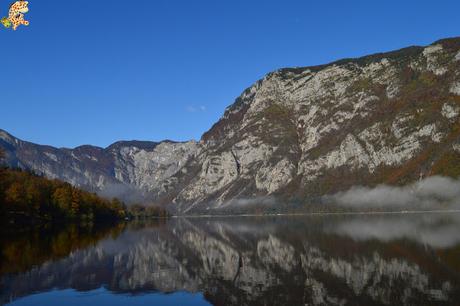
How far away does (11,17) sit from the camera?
12.2 meters

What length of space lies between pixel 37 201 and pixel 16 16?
154 meters

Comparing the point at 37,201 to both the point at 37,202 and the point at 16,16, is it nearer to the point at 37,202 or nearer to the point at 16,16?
the point at 37,202

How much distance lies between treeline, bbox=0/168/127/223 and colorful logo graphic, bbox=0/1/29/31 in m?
125

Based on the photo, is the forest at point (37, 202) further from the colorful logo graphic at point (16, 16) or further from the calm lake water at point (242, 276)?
the colorful logo graphic at point (16, 16)

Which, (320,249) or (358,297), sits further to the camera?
(320,249)

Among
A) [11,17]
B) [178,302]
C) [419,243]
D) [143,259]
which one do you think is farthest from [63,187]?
[11,17]

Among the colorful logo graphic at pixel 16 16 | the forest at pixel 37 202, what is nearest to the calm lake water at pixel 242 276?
the colorful logo graphic at pixel 16 16

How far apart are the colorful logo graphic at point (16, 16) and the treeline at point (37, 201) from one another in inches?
4919

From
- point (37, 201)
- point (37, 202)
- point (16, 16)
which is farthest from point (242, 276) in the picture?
point (37, 201)

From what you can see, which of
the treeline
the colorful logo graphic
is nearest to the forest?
the treeline

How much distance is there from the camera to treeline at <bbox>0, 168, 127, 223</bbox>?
5386 inches

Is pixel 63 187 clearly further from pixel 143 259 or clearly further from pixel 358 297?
pixel 358 297

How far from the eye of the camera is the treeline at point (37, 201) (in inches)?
5386

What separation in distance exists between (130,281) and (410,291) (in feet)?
80.7
